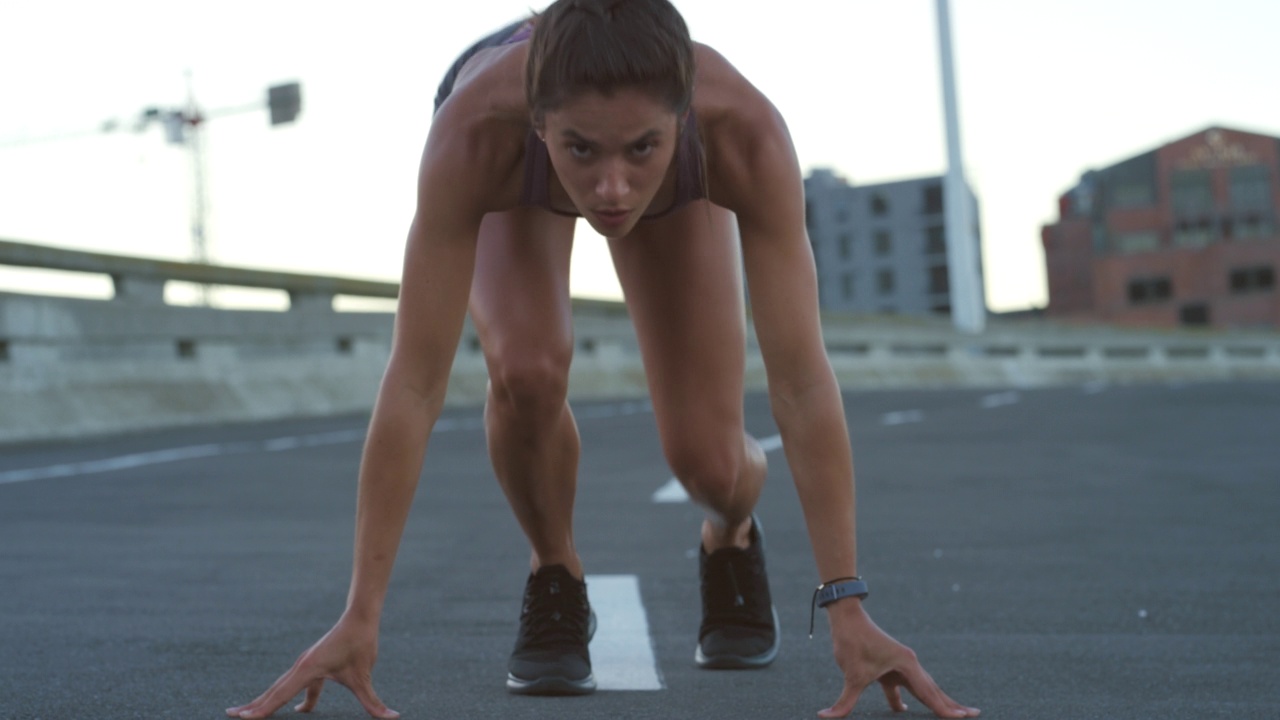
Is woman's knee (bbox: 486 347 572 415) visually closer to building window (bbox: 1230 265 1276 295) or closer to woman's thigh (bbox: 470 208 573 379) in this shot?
woman's thigh (bbox: 470 208 573 379)

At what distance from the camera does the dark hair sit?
9.94 feet

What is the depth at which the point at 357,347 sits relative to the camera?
18.2 meters

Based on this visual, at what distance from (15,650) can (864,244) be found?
12150cm

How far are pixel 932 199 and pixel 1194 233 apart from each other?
24666 millimetres

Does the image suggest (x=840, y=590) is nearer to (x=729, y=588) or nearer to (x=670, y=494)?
(x=729, y=588)

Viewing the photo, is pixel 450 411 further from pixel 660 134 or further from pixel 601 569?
pixel 660 134

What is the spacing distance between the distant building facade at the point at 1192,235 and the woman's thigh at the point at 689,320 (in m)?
95.9

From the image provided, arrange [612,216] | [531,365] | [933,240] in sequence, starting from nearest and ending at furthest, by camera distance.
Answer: [612,216]
[531,365]
[933,240]

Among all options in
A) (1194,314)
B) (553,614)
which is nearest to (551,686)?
(553,614)

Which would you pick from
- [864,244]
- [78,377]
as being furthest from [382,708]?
[864,244]

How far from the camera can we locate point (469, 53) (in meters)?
4.31

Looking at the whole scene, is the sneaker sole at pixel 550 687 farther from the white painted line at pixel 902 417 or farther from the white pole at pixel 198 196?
the white pole at pixel 198 196

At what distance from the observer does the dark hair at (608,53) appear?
303cm

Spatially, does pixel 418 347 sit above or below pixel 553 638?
above
